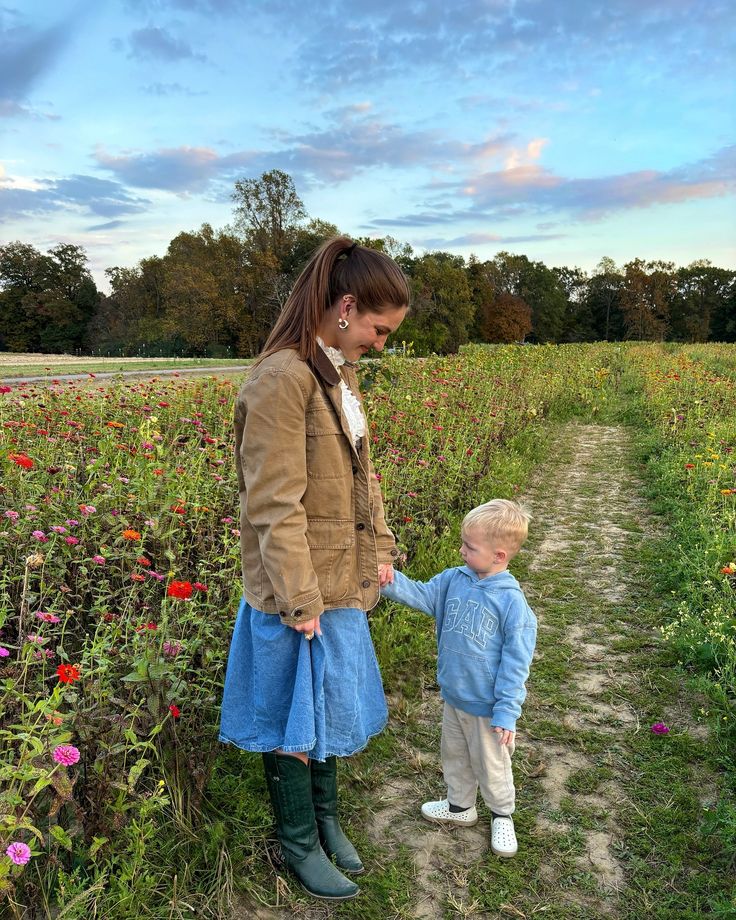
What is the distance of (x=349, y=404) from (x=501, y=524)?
634 mm

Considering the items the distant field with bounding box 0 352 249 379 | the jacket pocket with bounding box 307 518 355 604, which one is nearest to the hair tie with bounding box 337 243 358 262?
the jacket pocket with bounding box 307 518 355 604

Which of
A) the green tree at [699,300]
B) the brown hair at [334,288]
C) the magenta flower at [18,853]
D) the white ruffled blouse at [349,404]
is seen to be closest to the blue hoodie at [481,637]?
the white ruffled blouse at [349,404]

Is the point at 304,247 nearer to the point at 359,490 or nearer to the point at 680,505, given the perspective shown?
the point at 680,505

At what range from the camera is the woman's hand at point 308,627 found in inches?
72.6

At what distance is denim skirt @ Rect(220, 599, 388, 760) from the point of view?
1940 mm

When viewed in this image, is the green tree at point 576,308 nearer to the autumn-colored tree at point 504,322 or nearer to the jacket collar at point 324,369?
the autumn-colored tree at point 504,322

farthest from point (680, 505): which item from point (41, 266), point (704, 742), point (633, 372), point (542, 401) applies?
point (41, 266)

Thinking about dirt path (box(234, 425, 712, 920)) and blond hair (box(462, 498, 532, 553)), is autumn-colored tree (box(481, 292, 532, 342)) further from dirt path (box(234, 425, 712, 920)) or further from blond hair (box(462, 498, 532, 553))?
blond hair (box(462, 498, 532, 553))

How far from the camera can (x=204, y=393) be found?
789cm

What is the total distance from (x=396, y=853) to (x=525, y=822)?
0.51m

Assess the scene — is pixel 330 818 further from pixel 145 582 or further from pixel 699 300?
pixel 699 300

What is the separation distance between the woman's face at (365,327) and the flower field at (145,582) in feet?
2.86

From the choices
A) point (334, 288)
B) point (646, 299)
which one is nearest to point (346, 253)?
point (334, 288)

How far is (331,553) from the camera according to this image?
6.45ft
